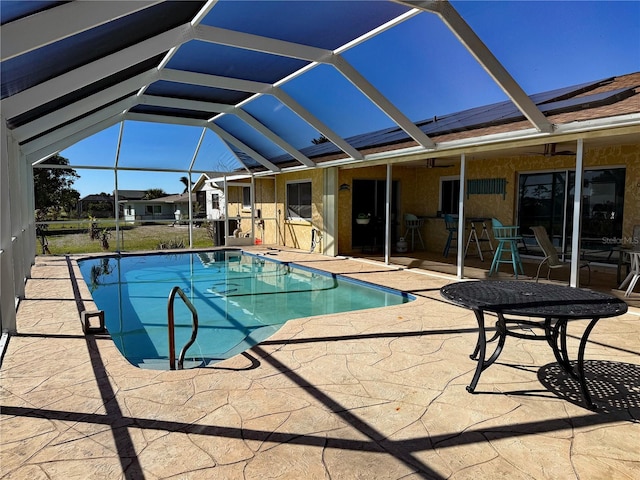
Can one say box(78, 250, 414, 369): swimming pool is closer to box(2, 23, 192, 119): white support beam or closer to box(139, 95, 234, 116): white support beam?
box(2, 23, 192, 119): white support beam

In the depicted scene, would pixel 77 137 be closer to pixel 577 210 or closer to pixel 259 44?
pixel 259 44

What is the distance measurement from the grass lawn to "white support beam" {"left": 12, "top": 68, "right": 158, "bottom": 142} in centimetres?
698

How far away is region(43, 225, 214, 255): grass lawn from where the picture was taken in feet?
46.6

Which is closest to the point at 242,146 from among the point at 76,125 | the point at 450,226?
the point at 76,125

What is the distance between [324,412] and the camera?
290 centimetres

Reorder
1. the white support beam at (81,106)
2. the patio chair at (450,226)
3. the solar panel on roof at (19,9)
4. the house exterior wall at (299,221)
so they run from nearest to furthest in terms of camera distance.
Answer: the solar panel on roof at (19,9)
the white support beam at (81,106)
the patio chair at (450,226)
the house exterior wall at (299,221)

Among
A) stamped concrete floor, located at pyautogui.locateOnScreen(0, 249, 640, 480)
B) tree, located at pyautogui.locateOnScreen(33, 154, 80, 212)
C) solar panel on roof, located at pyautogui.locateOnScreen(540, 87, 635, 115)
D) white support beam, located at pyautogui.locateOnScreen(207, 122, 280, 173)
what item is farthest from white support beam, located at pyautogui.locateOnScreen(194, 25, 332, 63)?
tree, located at pyautogui.locateOnScreen(33, 154, 80, 212)

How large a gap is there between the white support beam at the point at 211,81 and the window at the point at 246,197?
Answer: 7780 millimetres

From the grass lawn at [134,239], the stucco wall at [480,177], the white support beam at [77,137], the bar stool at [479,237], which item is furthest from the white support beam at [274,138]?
the grass lawn at [134,239]

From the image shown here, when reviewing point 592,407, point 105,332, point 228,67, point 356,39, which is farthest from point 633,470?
point 228,67

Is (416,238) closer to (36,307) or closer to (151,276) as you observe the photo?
(151,276)

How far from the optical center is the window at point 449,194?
38.2 ft

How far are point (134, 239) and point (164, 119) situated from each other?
9142 millimetres

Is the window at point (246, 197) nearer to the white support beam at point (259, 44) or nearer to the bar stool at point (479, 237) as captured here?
the bar stool at point (479, 237)
